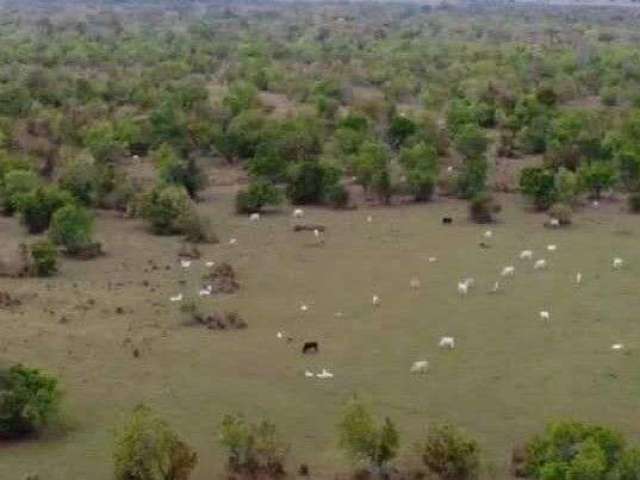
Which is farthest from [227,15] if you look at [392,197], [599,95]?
[392,197]

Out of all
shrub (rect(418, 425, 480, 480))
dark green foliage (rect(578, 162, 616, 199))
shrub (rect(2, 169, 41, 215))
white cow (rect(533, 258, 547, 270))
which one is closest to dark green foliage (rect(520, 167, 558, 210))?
dark green foliage (rect(578, 162, 616, 199))

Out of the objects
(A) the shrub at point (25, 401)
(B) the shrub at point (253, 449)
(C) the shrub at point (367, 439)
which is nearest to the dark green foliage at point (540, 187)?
(C) the shrub at point (367, 439)

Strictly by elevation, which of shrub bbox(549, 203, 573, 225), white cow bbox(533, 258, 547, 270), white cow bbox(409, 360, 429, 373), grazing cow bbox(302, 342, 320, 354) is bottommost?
shrub bbox(549, 203, 573, 225)

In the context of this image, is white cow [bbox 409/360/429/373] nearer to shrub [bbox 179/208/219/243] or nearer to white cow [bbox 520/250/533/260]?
white cow [bbox 520/250/533/260]

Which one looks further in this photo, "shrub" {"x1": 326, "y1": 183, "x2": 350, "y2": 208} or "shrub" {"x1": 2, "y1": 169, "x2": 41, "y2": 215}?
"shrub" {"x1": 326, "y1": 183, "x2": 350, "y2": 208}

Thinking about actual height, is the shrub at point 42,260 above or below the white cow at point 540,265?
above

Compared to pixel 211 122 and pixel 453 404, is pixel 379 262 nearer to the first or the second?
pixel 453 404

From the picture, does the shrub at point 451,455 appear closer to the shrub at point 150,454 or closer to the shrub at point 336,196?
the shrub at point 150,454
